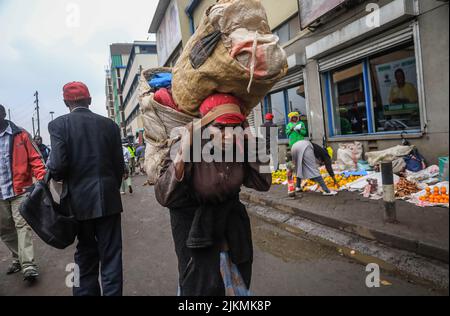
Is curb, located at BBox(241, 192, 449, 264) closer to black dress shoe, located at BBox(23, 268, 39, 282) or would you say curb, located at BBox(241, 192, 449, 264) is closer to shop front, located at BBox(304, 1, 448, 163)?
shop front, located at BBox(304, 1, 448, 163)

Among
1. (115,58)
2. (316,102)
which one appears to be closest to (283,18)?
(316,102)

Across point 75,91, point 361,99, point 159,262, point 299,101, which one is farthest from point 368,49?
point 75,91

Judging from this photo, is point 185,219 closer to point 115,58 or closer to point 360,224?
point 360,224

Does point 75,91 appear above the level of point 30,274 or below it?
above

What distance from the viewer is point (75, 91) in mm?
2607

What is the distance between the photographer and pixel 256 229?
502 centimetres

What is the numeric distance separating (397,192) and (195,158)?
4528mm

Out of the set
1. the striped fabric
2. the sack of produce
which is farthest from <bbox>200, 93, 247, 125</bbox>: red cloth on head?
the sack of produce

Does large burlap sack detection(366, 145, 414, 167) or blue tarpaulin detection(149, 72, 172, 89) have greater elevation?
blue tarpaulin detection(149, 72, 172, 89)

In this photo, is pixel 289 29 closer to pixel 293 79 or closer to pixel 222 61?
pixel 293 79

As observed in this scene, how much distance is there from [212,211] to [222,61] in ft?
2.39

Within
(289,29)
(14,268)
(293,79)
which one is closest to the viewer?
(14,268)

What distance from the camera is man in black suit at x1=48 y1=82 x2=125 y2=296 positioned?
2.42 meters

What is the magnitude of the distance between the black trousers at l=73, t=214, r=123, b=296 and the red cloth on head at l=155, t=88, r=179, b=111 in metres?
1.33
